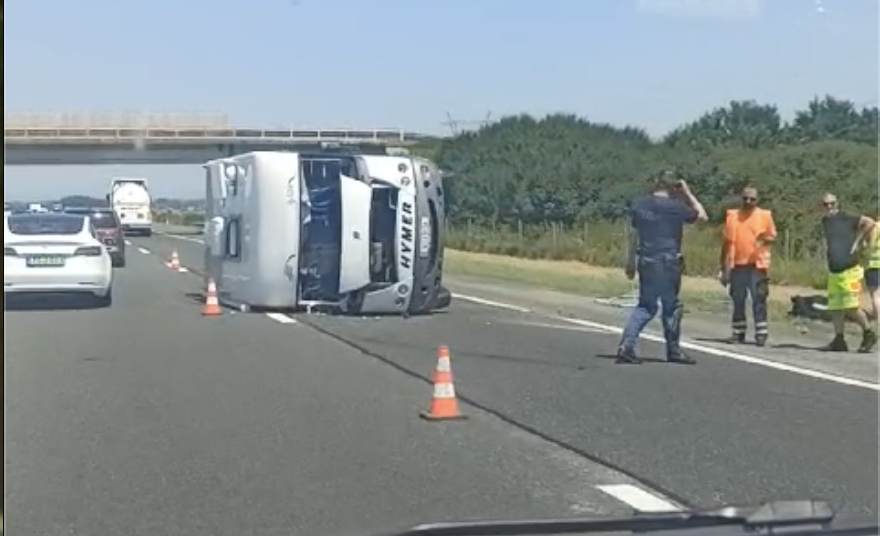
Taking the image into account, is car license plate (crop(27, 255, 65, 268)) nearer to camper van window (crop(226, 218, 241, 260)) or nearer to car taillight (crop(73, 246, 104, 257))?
car taillight (crop(73, 246, 104, 257))

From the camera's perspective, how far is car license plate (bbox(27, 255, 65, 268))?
2159cm

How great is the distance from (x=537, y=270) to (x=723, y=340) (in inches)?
857

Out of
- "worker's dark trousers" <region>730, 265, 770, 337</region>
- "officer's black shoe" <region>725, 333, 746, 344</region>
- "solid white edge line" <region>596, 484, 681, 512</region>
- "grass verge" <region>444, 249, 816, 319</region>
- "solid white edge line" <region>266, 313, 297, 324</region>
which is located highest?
"worker's dark trousers" <region>730, 265, 770, 337</region>

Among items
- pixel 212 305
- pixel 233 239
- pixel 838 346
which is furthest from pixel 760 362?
pixel 233 239

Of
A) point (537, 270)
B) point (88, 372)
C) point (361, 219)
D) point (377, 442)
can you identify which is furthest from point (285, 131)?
point (537, 270)

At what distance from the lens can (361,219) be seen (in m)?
20.8

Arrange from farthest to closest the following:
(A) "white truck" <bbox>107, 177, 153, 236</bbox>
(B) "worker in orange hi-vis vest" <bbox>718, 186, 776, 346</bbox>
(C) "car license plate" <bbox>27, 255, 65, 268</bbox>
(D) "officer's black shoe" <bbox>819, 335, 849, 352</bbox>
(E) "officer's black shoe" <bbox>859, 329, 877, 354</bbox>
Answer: (A) "white truck" <bbox>107, 177, 153, 236</bbox>
(C) "car license plate" <bbox>27, 255, 65, 268</bbox>
(B) "worker in orange hi-vis vest" <bbox>718, 186, 776, 346</bbox>
(D) "officer's black shoe" <bbox>819, 335, 849, 352</bbox>
(E) "officer's black shoe" <bbox>859, 329, 877, 354</bbox>

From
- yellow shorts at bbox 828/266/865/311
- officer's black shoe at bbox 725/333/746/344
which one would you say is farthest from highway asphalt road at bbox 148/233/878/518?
officer's black shoe at bbox 725/333/746/344

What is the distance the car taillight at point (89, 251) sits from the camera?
21984 millimetres

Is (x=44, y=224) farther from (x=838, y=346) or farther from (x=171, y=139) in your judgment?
(x=838, y=346)

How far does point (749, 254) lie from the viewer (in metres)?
17.5

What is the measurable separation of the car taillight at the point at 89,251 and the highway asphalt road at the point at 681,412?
5.29 meters

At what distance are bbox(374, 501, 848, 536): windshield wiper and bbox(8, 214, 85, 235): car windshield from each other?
58.1ft

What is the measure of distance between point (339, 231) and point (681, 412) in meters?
10.2
